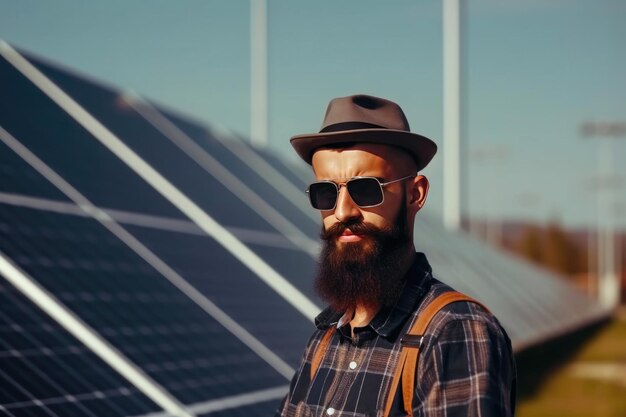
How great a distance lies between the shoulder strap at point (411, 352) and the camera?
233cm

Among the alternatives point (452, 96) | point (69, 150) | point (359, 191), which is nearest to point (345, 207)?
point (359, 191)

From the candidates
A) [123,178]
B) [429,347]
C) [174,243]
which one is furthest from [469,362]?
[123,178]

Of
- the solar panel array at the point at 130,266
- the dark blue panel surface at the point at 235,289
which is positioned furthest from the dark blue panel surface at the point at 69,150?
the dark blue panel surface at the point at 235,289

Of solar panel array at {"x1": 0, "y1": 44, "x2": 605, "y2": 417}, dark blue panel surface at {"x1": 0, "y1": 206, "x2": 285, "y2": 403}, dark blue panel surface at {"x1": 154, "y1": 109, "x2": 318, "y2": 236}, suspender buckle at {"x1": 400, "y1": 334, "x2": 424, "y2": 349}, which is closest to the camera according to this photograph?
suspender buckle at {"x1": 400, "y1": 334, "x2": 424, "y2": 349}

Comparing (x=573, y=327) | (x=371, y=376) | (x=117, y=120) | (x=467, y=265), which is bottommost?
(x=573, y=327)

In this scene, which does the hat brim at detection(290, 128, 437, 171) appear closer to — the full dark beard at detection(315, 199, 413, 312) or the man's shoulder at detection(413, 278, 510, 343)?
the full dark beard at detection(315, 199, 413, 312)

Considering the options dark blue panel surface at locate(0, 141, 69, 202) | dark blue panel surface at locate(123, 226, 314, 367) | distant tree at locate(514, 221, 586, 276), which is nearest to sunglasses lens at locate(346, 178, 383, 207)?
dark blue panel surface at locate(0, 141, 69, 202)

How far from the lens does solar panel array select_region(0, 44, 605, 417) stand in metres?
3.93

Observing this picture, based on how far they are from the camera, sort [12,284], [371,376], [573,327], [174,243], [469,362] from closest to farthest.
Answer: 1. [469,362]
2. [371,376]
3. [12,284]
4. [174,243]
5. [573,327]

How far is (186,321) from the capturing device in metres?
5.02

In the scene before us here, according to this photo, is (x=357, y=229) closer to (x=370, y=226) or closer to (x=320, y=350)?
(x=370, y=226)

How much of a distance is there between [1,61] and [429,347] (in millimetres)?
4331

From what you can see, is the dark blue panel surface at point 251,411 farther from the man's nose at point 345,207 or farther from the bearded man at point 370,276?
the man's nose at point 345,207

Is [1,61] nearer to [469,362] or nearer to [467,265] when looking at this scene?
[469,362]
